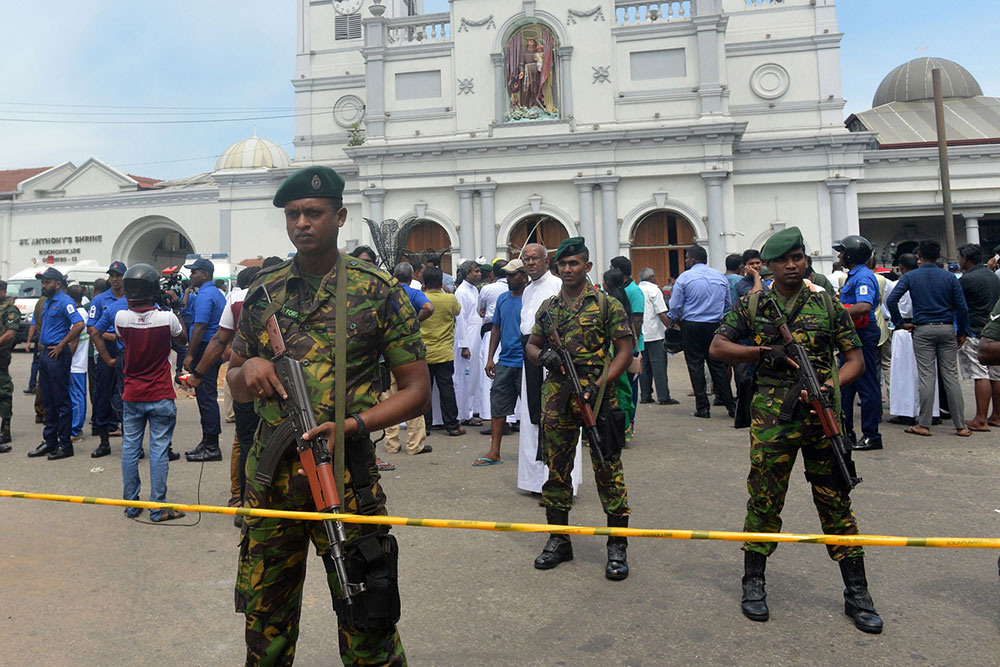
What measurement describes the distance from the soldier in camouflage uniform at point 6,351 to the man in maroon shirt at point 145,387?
11.1ft

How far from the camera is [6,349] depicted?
7.94m

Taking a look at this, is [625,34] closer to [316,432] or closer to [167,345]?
[167,345]

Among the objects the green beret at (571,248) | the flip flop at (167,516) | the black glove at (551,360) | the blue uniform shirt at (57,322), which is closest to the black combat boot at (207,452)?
the flip flop at (167,516)

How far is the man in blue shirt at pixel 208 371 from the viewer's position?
6695 millimetres

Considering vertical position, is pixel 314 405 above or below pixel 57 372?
below

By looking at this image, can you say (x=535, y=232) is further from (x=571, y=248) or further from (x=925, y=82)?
(x=925, y=82)

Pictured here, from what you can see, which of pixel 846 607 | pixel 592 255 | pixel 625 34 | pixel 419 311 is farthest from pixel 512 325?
pixel 625 34

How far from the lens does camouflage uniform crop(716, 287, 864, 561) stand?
354cm

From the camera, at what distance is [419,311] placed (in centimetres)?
748

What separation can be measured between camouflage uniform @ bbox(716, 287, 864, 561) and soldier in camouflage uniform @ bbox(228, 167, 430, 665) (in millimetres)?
1975

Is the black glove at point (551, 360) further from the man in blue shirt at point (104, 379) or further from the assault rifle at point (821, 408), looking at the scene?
the man in blue shirt at point (104, 379)

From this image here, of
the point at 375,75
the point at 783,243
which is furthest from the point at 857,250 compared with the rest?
the point at 375,75

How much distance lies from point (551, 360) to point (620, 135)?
21.3 meters

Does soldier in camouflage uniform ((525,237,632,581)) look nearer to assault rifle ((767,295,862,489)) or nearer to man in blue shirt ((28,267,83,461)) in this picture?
assault rifle ((767,295,862,489))
